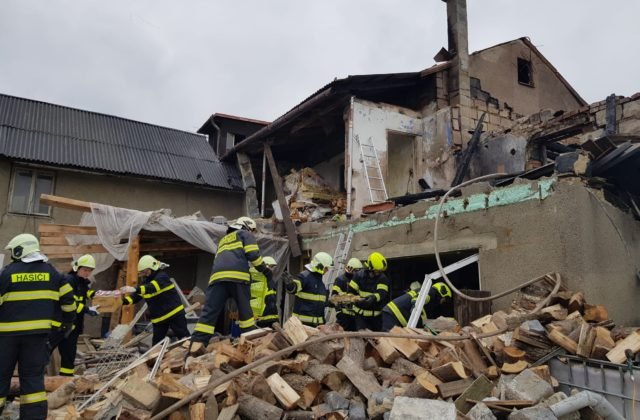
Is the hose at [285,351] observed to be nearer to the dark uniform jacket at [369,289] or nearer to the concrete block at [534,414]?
the concrete block at [534,414]

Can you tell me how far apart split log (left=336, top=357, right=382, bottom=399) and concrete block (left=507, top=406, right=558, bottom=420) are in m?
1.05

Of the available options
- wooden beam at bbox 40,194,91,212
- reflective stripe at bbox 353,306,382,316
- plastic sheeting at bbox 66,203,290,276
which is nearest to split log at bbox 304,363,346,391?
reflective stripe at bbox 353,306,382,316

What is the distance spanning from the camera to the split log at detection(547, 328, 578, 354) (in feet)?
13.3

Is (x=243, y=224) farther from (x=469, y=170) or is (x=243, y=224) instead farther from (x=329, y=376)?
(x=469, y=170)

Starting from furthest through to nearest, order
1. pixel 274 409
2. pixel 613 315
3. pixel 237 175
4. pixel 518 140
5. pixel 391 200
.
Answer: pixel 237 175 → pixel 518 140 → pixel 391 200 → pixel 613 315 → pixel 274 409

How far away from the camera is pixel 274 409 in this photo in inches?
136

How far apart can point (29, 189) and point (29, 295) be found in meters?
8.91

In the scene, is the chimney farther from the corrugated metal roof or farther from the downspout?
the corrugated metal roof

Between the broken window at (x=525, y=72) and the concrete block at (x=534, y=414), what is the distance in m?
11.1

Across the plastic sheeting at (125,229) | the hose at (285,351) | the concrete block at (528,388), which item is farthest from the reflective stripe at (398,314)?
the plastic sheeting at (125,229)

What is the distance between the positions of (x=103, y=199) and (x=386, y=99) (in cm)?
784

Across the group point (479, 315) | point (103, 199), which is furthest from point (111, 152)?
point (479, 315)

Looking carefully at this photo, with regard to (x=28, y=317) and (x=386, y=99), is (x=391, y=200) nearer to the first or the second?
(x=386, y=99)

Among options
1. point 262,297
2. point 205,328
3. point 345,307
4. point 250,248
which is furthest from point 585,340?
point 262,297
